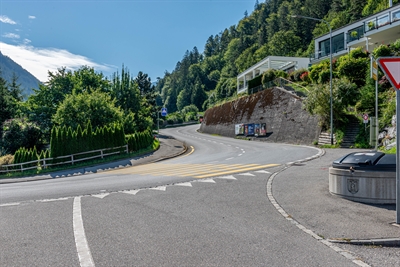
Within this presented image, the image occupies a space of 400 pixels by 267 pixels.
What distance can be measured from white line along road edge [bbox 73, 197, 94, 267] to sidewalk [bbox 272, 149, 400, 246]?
13.1 ft

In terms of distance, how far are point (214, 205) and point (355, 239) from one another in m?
3.61

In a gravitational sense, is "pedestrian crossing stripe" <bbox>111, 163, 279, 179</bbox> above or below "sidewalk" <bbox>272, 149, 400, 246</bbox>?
below

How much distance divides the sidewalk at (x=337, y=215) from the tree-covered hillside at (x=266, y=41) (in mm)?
51923

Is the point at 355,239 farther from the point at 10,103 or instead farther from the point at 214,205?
the point at 10,103

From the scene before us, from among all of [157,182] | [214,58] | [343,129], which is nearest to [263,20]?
[214,58]

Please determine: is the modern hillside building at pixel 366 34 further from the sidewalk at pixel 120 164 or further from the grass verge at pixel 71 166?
the grass verge at pixel 71 166

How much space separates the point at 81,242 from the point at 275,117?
37.4 metres

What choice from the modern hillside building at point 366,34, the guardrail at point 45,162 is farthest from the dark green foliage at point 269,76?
the guardrail at point 45,162

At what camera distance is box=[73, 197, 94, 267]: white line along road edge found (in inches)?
187

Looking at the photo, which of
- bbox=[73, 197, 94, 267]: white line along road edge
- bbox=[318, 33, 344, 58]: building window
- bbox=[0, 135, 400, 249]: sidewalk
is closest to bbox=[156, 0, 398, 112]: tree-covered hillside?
bbox=[318, 33, 344, 58]: building window

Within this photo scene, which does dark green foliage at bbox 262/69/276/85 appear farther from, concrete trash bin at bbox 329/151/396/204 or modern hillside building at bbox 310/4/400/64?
concrete trash bin at bbox 329/151/396/204

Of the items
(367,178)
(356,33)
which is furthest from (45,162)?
(356,33)

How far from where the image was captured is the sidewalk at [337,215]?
18.4 ft

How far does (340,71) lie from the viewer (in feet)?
116
